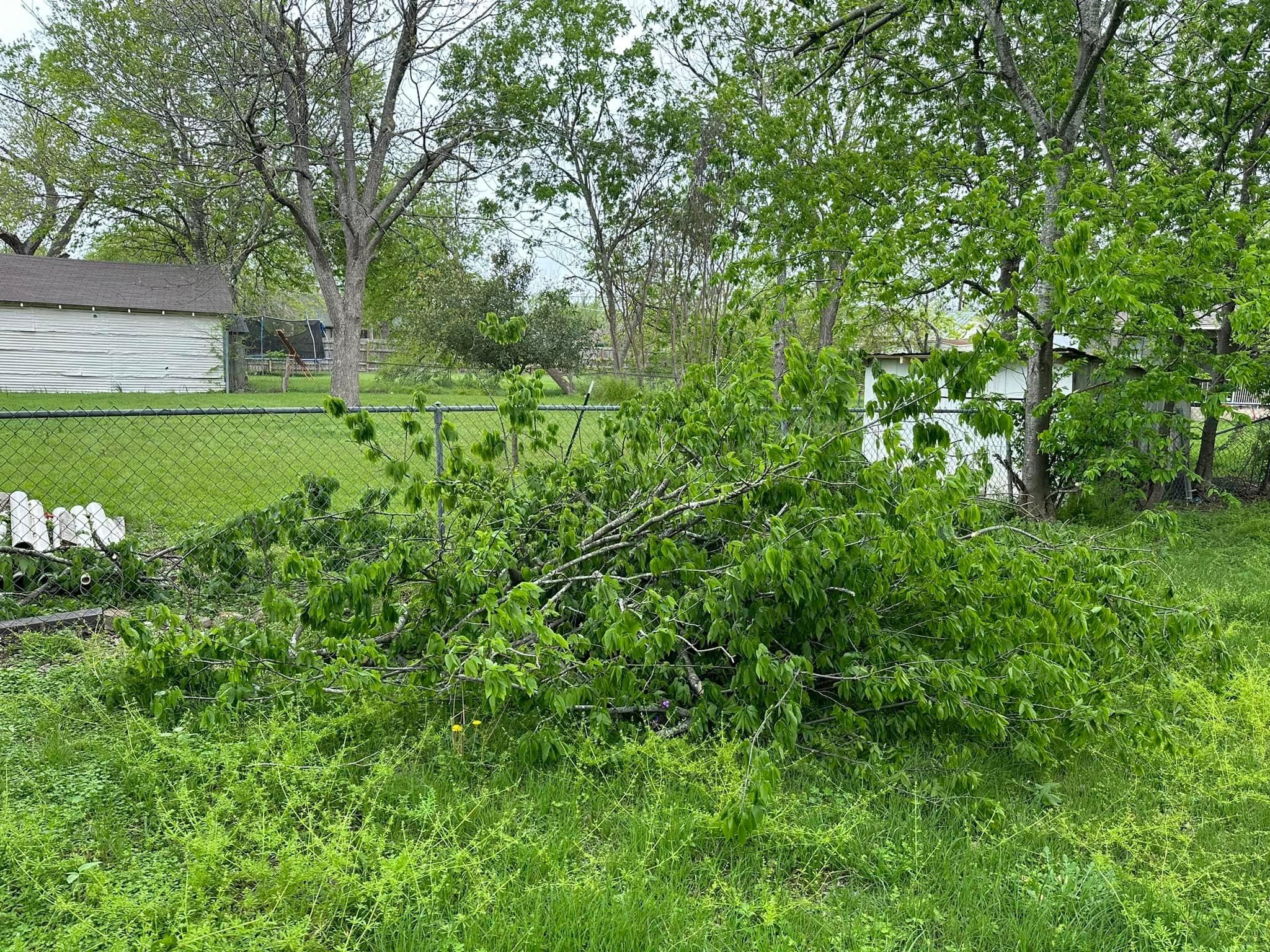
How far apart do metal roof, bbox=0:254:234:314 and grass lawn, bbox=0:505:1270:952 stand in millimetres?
23830

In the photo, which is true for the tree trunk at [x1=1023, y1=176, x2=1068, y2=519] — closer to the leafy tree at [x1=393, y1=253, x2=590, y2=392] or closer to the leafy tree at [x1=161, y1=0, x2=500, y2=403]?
the leafy tree at [x1=161, y1=0, x2=500, y2=403]

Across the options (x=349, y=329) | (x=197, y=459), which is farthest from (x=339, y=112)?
(x=197, y=459)

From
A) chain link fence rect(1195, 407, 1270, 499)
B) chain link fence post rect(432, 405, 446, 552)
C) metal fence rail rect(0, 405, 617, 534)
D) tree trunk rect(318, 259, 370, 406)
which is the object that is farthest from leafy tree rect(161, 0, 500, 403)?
chain link fence rect(1195, 407, 1270, 499)

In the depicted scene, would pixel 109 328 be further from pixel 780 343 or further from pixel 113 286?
pixel 780 343

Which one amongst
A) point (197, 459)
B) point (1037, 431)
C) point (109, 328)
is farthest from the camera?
point (109, 328)

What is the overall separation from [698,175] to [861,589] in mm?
19187

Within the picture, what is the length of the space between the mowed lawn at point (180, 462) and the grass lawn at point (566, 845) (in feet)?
5.41

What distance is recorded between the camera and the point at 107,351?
75.8 feet

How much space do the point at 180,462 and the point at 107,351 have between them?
53.2ft

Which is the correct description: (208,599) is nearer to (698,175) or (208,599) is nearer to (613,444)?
(613,444)

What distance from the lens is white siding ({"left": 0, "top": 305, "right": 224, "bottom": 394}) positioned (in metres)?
22.2

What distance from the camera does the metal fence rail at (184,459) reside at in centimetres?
739

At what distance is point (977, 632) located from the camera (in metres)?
3.04

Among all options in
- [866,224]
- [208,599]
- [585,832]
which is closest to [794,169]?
[866,224]
